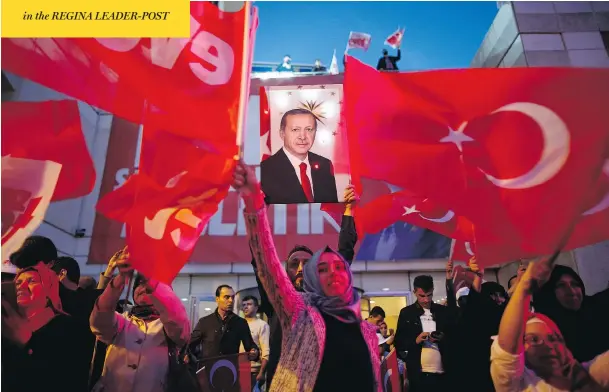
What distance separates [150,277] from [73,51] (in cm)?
164

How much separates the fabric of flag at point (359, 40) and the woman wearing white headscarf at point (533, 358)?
13743mm

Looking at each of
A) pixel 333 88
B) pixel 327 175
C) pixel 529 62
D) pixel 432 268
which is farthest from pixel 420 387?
pixel 529 62

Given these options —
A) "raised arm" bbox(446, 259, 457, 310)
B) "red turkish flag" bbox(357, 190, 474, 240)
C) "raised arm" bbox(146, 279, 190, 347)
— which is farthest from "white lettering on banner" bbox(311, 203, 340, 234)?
"raised arm" bbox(146, 279, 190, 347)

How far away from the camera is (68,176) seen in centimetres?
283

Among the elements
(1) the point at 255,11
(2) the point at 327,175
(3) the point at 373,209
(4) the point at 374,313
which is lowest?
(4) the point at 374,313

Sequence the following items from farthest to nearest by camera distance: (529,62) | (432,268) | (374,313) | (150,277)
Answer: (432,268) < (529,62) < (374,313) < (150,277)

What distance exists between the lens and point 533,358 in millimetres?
2021

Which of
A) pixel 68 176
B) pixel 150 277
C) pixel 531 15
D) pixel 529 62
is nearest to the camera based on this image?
pixel 150 277

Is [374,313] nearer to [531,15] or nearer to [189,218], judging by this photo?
[189,218]

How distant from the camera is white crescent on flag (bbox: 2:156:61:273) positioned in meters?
2.54

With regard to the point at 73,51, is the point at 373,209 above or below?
below

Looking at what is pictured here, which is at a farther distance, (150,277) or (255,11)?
(255,11)

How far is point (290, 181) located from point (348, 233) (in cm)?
86

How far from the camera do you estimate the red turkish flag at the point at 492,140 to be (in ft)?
7.59
